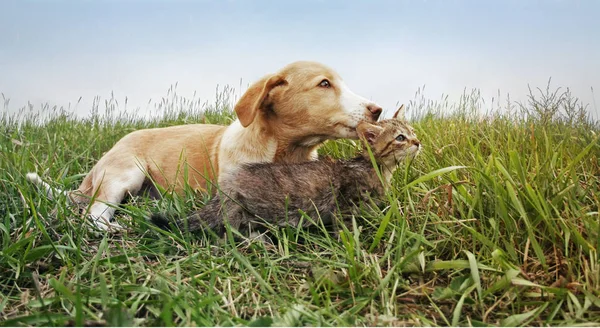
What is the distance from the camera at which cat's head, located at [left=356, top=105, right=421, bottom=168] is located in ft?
13.6

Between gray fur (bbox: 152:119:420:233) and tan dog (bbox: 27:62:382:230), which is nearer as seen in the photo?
gray fur (bbox: 152:119:420:233)

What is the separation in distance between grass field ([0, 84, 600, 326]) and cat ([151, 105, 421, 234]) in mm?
148

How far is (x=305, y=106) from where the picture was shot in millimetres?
4527

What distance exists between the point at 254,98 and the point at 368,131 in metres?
0.96

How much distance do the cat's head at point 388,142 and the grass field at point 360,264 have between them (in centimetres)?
27

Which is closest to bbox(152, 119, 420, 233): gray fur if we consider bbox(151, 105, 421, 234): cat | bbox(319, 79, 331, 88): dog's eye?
bbox(151, 105, 421, 234): cat

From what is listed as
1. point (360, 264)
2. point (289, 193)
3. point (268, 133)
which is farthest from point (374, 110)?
point (360, 264)

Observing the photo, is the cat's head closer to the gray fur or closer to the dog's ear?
→ the gray fur

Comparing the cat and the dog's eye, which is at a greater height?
the dog's eye

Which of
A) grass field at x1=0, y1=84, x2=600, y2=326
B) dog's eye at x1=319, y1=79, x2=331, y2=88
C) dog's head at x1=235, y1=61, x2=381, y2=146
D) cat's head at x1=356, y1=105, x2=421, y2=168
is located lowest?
grass field at x1=0, y1=84, x2=600, y2=326

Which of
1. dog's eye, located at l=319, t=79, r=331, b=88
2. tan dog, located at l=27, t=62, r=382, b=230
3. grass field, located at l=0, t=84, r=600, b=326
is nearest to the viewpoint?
grass field, located at l=0, t=84, r=600, b=326

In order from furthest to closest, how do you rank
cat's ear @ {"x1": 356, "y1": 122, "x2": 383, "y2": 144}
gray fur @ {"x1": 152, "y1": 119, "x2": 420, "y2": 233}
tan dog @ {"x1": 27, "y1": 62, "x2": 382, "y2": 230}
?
tan dog @ {"x1": 27, "y1": 62, "x2": 382, "y2": 230}, cat's ear @ {"x1": 356, "y1": 122, "x2": 383, "y2": 144}, gray fur @ {"x1": 152, "y1": 119, "x2": 420, "y2": 233}

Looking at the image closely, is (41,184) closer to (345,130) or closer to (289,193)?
(289,193)

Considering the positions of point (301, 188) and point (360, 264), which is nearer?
point (360, 264)
